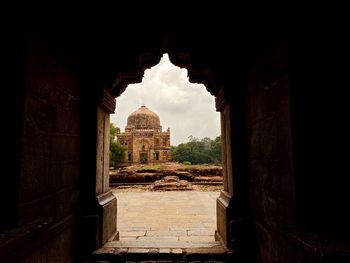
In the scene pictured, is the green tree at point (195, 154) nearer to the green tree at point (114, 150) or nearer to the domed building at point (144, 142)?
the domed building at point (144, 142)

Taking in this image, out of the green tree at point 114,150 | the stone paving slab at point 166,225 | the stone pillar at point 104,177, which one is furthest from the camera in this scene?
the green tree at point 114,150

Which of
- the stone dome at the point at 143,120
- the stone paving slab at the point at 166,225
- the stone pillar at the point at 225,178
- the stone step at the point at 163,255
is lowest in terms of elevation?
the stone paving slab at the point at 166,225

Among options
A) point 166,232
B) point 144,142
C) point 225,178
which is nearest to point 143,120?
point 144,142

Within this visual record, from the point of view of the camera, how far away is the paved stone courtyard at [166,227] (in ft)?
9.39

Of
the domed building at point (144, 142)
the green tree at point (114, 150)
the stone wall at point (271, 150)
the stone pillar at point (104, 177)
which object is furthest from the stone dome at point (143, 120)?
the stone wall at point (271, 150)

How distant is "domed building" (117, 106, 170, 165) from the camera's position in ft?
134

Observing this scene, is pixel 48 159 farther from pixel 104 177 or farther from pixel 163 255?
pixel 163 255

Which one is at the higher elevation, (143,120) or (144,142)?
(143,120)

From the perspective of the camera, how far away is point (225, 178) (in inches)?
127

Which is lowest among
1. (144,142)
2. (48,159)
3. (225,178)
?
(225,178)

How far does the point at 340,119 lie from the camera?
1.66m

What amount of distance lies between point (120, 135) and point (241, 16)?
133 feet

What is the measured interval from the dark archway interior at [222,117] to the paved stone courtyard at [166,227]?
0.46 m

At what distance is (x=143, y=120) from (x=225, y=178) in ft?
134
